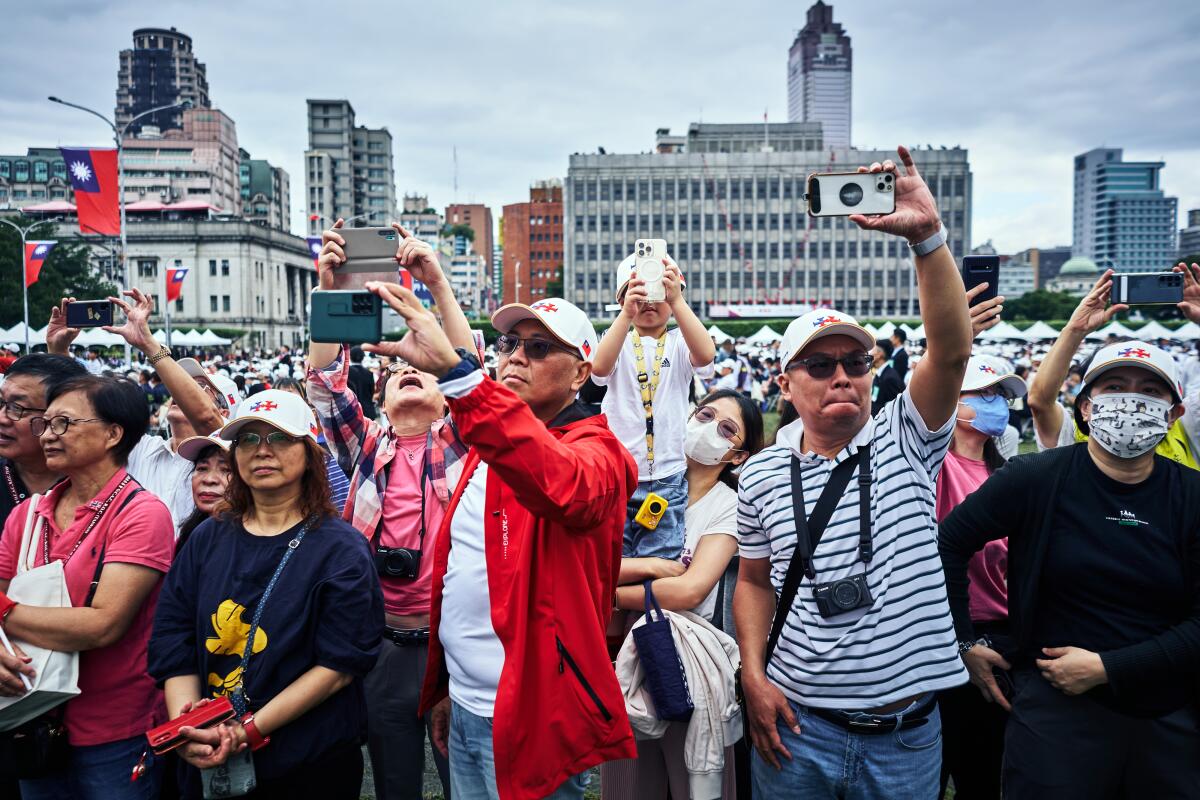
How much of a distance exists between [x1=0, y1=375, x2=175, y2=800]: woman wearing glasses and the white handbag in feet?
0.11

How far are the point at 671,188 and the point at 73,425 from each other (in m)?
99.3

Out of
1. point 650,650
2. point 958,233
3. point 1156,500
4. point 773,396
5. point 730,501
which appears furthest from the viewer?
point 958,233

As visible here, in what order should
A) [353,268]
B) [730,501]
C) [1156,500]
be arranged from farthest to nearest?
[730,501], [1156,500], [353,268]

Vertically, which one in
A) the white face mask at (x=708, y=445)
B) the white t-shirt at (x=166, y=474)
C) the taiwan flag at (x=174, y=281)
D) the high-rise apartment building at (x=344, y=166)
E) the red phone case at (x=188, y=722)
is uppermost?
the high-rise apartment building at (x=344, y=166)

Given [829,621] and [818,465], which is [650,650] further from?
[818,465]

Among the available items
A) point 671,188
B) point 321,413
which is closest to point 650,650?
point 321,413

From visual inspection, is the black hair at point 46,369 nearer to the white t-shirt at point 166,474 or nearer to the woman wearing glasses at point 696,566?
the white t-shirt at point 166,474

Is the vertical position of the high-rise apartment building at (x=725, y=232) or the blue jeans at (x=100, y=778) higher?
the high-rise apartment building at (x=725, y=232)

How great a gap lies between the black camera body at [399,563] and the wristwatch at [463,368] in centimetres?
189

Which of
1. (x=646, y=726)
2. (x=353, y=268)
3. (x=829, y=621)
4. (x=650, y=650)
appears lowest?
(x=646, y=726)

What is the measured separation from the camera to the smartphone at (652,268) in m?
4.18

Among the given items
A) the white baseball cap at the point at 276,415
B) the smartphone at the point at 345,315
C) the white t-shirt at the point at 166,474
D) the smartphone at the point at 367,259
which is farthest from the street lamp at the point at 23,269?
the smartphone at the point at 345,315

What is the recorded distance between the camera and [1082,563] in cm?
279

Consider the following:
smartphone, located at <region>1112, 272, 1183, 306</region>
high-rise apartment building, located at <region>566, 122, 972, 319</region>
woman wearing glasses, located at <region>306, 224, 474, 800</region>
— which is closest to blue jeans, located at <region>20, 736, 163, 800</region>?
woman wearing glasses, located at <region>306, 224, 474, 800</region>
